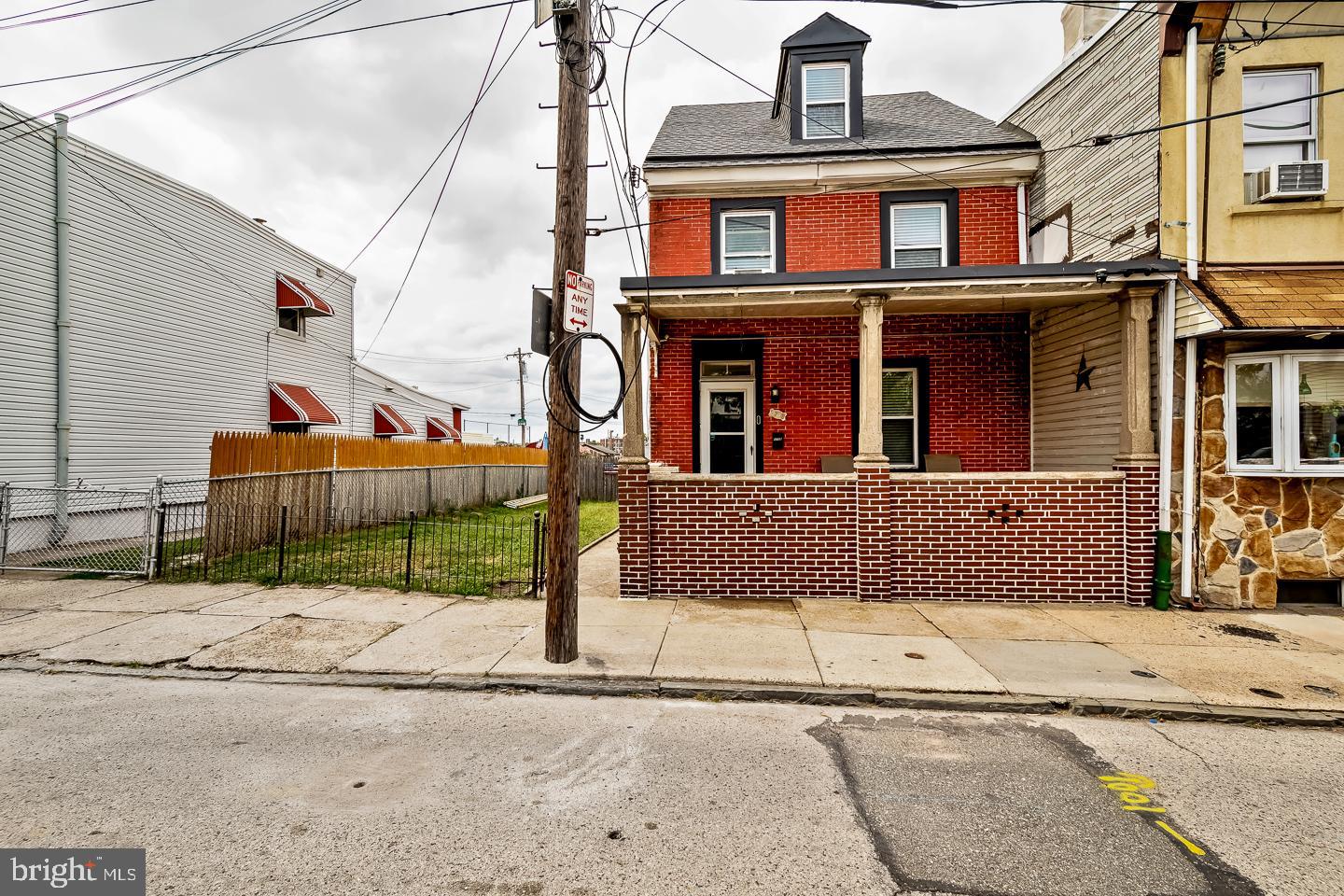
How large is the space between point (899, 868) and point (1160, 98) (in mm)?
9528

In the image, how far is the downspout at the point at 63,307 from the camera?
35.5ft

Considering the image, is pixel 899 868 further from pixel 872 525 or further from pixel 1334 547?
pixel 1334 547

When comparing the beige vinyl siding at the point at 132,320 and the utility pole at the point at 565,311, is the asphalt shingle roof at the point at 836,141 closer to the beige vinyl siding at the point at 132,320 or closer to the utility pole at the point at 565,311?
the utility pole at the point at 565,311

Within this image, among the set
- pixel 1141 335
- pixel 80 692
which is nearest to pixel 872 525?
pixel 1141 335

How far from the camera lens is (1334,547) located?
23.4 feet

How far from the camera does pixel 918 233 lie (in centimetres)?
1055

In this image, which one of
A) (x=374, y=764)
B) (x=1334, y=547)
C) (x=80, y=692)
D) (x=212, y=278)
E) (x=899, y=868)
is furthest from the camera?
(x=212, y=278)

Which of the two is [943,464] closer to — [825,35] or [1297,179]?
[1297,179]

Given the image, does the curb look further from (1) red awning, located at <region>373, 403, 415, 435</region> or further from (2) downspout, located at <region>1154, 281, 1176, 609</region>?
(1) red awning, located at <region>373, 403, 415, 435</region>

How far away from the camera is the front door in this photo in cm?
1041

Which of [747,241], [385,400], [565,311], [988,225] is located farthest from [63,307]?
[988,225]

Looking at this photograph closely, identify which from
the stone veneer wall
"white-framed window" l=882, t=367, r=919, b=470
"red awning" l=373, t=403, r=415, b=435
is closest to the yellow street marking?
the stone veneer wall

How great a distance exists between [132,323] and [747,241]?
12510mm

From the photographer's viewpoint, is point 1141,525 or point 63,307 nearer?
point 1141,525
